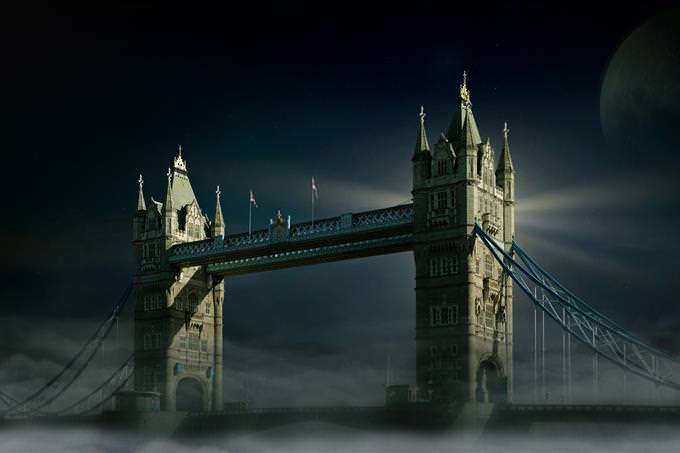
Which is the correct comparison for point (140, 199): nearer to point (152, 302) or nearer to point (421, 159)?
point (152, 302)

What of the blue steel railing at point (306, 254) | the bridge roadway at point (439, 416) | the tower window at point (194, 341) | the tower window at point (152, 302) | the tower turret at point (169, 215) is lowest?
the bridge roadway at point (439, 416)

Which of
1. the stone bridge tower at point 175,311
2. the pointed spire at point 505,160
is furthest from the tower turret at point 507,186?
the stone bridge tower at point 175,311

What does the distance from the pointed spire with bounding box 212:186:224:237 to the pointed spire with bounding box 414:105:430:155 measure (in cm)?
2869

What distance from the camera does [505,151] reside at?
8456 centimetres

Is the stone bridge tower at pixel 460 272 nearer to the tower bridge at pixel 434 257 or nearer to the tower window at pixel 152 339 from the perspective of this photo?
the tower bridge at pixel 434 257

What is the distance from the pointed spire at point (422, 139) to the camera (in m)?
82.6

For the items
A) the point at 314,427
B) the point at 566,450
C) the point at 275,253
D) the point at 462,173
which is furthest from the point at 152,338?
the point at 566,450

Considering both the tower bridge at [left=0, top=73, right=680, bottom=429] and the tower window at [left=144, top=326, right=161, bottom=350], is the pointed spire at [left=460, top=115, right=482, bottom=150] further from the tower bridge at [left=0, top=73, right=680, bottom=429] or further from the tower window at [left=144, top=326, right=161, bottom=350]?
the tower window at [left=144, top=326, right=161, bottom=350]

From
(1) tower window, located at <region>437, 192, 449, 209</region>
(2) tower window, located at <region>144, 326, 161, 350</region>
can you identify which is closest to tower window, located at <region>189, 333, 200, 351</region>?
(2) tower window, located at <region>144, 326, 161, 350</region>

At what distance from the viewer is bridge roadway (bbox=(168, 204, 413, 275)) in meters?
85.1

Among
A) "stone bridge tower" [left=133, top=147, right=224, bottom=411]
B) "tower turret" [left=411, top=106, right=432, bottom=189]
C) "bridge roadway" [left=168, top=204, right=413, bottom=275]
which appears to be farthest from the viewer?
"stone bridge tower" [left=133, top=147, right=224, bottom=411]

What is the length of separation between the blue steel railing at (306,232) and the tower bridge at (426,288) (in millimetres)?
107

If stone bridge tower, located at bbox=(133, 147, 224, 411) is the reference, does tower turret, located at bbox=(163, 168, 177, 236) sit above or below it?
above

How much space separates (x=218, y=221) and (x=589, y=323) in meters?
A: 43.0
